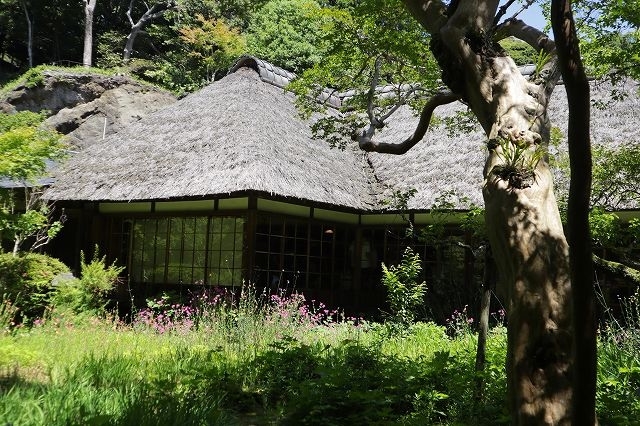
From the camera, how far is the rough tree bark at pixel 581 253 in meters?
1.52

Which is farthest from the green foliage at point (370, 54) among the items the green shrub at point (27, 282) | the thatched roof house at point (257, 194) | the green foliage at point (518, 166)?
the green shrub at point (27, 282)

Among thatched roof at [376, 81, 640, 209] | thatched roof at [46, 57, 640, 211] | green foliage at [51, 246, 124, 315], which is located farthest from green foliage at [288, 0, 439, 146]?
green foliage at [51, 246, 124, 315]

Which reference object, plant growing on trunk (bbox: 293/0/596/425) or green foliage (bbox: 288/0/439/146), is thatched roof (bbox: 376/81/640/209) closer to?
green foliage (bbox: 288/0/439/146)

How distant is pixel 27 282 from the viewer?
342 inches

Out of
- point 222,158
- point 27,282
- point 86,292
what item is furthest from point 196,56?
point 27,282

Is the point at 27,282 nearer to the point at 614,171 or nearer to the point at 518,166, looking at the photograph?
the point at 614,171

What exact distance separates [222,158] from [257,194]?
121 cm

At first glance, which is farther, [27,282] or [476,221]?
[27,282]

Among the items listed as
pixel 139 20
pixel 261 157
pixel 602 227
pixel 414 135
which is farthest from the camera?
pixel 139 20

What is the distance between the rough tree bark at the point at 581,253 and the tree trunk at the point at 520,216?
0.41 meters

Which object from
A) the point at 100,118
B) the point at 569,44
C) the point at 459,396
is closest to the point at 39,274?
the point at 459,396

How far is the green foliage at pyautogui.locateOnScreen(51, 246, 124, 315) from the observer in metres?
8.76

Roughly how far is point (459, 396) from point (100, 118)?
17.6 m

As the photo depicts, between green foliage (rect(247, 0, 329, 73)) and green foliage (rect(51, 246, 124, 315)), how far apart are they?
13.1 m
